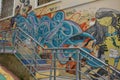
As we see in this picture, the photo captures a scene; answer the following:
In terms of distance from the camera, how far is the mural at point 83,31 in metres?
8.03

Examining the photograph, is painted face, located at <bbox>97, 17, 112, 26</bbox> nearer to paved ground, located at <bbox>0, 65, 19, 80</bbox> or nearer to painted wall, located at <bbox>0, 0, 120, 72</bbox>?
painted wall, located at <bbox>0, 0, 120, 72</bbox>

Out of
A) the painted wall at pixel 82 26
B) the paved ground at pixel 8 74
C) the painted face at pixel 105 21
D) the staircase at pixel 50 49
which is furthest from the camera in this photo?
the painted face at pixel 105 21

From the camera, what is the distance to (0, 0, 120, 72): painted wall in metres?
7.99

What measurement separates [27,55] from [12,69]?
699 mm

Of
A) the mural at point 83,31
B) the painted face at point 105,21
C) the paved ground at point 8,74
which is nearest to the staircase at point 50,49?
the mural at point 83,31

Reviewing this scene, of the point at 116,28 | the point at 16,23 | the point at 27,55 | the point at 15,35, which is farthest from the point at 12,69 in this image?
the point at 16,23

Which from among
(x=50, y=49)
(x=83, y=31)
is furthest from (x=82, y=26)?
(x=50, y=49)

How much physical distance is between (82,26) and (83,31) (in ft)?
0.66

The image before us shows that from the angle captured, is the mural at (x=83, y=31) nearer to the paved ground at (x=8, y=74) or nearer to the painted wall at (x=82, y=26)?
the painted wall at (x=82, y=26)

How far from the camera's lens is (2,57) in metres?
8.80

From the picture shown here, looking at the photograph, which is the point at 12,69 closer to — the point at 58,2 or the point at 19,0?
the point at 58,2

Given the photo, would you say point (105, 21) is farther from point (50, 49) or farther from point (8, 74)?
point (8, 74)

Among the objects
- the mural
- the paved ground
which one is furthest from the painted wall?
→ the paved ground

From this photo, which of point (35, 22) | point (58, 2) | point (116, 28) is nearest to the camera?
point (116, 28)
